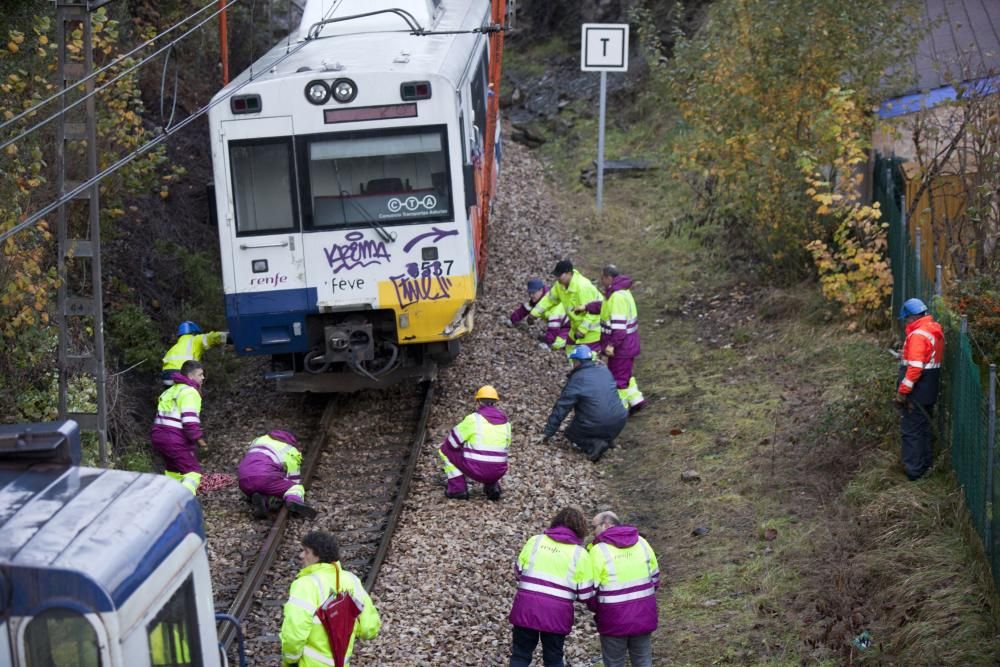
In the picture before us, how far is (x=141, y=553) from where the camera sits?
14.2 feet

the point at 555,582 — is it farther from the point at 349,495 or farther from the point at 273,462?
the point at 349,495

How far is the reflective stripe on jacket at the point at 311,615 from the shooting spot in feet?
21.8

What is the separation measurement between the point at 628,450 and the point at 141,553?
8.60m

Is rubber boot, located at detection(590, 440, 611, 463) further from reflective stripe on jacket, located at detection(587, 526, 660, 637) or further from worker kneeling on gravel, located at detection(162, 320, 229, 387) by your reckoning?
reflective stripe on jacket, located at detection(587, 526, 660, 637)

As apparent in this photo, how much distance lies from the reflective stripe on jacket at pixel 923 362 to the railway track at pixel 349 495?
4.36m

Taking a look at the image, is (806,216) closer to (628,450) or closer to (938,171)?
(938,171)

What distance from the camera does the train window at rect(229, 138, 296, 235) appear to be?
1186 centimetres

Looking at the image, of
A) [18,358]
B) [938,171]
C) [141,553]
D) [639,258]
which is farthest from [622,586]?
[639,258]

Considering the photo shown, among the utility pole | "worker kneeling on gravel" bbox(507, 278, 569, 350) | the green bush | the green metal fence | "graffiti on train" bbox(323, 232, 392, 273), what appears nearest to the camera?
the green metal fence

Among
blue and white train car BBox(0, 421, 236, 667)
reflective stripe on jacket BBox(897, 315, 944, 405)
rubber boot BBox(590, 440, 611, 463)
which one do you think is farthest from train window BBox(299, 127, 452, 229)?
blue and white train car BBox(0, 421, 236, 667)

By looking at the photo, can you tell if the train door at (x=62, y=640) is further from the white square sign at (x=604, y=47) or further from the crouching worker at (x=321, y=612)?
the white square sign at (x=604, y=47)

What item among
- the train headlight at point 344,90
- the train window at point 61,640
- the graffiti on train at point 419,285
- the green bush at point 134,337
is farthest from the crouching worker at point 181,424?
the train window at point 61,640

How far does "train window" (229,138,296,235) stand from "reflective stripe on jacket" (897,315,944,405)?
5747mm

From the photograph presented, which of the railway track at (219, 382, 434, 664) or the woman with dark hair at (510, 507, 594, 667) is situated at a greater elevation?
the woman with dark hair at (510, 507, 594, 667)
